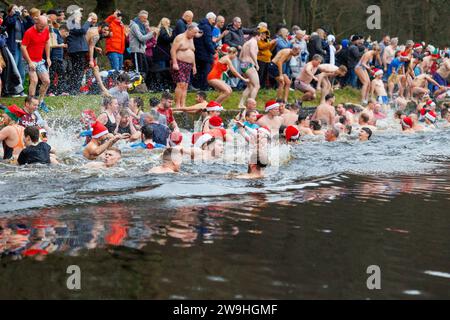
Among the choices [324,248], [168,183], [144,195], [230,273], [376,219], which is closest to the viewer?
[230,273]

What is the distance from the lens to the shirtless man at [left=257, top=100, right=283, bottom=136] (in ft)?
56.7

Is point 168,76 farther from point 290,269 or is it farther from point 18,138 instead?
point 290,269

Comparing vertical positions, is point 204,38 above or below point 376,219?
above

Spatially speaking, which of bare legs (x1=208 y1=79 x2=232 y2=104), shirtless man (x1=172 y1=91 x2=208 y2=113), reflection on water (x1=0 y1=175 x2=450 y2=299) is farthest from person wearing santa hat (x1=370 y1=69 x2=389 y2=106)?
reflection on water (x1=0 y1=175 x2=450 y2=299)

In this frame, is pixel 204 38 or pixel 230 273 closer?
pixel 230 273

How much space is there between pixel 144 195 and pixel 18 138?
3.63m

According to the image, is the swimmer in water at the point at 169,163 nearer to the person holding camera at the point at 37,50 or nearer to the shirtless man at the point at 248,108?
the shirtless man at the point at 248,108

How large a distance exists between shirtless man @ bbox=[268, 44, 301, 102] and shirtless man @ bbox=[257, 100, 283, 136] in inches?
186

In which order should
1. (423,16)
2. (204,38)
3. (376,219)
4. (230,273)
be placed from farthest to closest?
(423,16)
(204,38)
(376,219)
(230,273)

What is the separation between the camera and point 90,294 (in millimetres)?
6184

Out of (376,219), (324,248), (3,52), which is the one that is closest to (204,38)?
(3,52)

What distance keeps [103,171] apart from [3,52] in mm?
4848

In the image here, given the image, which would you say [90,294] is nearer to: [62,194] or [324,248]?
[324,248]

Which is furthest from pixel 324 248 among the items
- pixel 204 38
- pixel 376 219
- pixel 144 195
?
pixel 204 38
